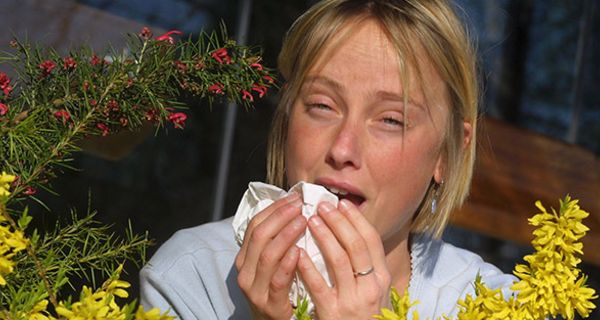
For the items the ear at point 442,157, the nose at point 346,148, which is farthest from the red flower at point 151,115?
the ear at point 442,157

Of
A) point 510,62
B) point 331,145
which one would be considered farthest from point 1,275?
point 510,62

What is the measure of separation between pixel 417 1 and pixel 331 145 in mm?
342

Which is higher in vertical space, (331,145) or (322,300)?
(331,145)

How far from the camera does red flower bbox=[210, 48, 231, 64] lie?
1104mm

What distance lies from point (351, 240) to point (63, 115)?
40 centimetres

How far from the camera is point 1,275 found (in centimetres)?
83

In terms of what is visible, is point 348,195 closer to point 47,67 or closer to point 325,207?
point 325,207

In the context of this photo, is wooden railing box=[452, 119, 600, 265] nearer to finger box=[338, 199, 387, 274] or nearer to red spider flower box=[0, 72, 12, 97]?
finger box=[338, 199, 387, 274]

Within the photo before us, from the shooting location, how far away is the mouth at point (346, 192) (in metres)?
1.39

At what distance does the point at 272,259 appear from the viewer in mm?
1207

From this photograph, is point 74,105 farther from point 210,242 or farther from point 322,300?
point 210,242

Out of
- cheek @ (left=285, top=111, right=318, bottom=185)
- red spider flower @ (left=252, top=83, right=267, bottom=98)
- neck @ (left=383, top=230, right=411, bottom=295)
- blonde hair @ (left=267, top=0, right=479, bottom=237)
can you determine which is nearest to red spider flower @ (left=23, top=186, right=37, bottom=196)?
red spider flower @ (left=252, top=83, right=267, bottom=98)

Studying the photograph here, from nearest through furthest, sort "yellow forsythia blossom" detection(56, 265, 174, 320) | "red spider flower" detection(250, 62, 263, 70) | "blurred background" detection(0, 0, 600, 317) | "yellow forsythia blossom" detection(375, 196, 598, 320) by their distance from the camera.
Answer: "yellow forsythia blossom" detection(56, 265, 174, 320) → "yellow forsythia blossom" detection(375, 196, 598, 320) → "red spider flower" detection(250, 62, 263, 70) → "blurred background" detection(0, 0, 600, 317)

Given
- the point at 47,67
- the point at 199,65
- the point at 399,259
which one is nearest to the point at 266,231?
the point at 199,65
